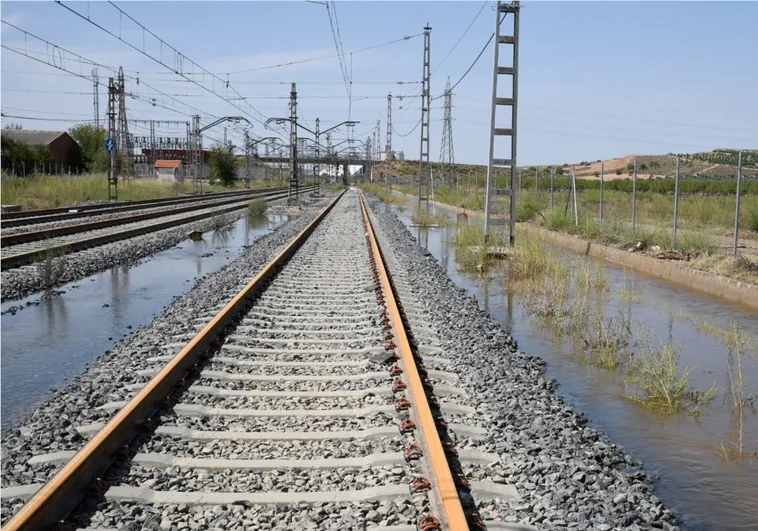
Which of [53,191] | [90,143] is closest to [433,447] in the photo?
[53,191]

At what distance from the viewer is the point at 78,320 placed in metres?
11.0

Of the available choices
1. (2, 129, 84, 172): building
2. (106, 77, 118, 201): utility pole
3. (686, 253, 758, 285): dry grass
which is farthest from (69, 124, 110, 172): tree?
(686, 253, 758, 285): dry grass

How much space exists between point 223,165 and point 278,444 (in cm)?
8551

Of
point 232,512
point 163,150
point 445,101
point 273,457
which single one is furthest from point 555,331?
point 163,150

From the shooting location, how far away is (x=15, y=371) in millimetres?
8227

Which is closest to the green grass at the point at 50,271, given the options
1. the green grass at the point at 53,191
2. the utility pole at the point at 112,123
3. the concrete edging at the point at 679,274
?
Answer: the concrete edging at the point at 679,274

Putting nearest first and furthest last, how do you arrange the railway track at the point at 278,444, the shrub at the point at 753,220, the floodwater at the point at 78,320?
the railway track at the point at 278,444, the floodwater at the point at 78,320, the shrub at the point at 753,220

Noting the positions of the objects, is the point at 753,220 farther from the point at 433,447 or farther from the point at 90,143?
the point at 90,143

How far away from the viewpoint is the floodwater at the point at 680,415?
519cm

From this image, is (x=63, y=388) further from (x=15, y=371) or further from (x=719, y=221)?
(x=719, y=221)

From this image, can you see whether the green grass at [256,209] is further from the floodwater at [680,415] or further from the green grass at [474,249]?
the floodwater at [680,415]

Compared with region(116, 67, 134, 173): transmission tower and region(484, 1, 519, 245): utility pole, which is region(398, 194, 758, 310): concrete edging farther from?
region(116, 67, 134, 173): transmission tower

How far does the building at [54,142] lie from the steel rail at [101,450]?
3249 inches

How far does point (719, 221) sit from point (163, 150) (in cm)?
12073
